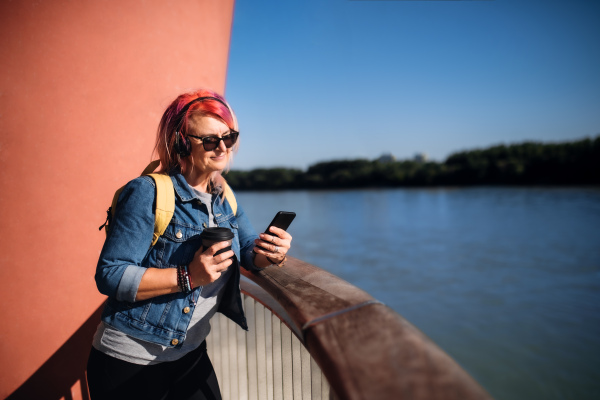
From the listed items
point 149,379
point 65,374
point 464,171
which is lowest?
point 65,374

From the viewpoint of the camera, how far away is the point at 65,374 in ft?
6.56

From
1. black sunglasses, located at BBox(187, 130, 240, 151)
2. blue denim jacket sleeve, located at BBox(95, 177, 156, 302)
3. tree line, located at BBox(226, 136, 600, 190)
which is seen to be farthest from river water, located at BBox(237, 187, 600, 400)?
blue denim jacket sleeve, located at BBox(95, 177, 156, 302)

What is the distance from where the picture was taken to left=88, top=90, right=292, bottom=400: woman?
1153 mm

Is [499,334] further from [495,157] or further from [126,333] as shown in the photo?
[495,157]

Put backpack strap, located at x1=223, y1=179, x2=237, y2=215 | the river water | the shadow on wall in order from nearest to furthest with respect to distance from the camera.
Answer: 1. backpack strap, located at x1=223, y1=179, x2=237, y2=215
2. the shadow on wall
3. the river water

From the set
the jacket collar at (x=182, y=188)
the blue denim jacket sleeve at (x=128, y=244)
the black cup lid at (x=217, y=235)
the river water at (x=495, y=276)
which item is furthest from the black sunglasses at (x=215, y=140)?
the river water at (x=495, y=276)

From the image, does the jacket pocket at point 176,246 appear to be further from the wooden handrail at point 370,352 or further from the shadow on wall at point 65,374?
the shadow on wall at point 65,374

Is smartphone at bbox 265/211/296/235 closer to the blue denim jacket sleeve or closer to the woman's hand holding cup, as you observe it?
the woman's hand holding cup

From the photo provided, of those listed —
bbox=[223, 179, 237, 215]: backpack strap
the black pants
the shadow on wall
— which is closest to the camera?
the black pants

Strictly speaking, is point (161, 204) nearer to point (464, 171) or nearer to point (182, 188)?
point (182, 188)

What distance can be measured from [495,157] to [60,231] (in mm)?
56785

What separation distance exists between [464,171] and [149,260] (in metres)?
56.9

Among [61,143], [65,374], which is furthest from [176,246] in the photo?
[65,374]

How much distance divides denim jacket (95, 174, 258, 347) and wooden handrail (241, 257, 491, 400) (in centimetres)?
47
